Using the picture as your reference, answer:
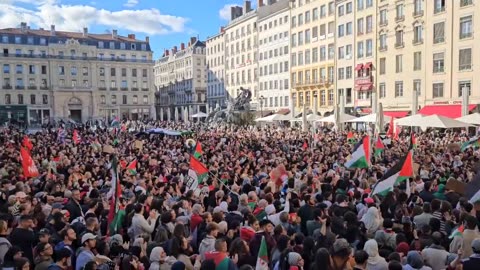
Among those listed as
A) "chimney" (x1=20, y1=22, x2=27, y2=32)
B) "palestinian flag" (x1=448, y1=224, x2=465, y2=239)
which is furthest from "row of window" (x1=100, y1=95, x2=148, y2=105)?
"palestinian flag" (x1=448, y1=224, x2=465, y2=239)

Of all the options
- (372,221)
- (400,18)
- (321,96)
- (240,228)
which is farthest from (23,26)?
(372,221)

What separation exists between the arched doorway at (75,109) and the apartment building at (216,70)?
25.6m

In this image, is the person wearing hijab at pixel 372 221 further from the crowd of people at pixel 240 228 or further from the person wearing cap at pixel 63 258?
the person wearing cap at pixel 63 258

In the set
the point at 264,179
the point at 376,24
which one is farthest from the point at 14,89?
the point at 264,179

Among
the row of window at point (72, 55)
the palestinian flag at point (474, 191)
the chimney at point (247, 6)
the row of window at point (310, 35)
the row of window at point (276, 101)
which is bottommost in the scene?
the palestinian flag at point (474, 191)

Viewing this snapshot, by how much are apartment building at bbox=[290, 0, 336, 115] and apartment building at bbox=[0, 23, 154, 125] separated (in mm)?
41325

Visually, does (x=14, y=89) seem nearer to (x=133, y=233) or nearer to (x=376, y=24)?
(x=376, y=24)

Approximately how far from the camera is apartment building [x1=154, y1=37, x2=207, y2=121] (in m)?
102

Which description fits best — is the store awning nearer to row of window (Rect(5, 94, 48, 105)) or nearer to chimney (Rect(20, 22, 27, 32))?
row of window (Rect(5, 94, 48, 105))

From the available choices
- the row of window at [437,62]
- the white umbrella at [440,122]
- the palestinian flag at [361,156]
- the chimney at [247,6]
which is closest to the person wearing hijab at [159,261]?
the palestinian flag at [361,156]

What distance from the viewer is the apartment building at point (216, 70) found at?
85.1m

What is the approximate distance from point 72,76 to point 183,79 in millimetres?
28328

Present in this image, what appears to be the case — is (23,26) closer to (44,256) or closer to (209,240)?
(44,256)

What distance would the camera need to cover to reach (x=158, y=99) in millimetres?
126062
